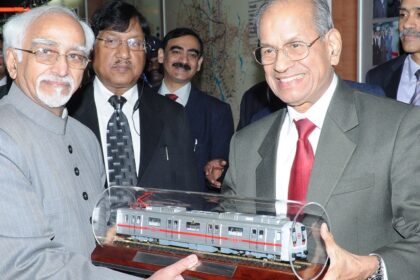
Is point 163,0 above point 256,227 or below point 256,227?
above

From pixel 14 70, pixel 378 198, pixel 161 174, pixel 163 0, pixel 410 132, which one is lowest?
pixel 161 174

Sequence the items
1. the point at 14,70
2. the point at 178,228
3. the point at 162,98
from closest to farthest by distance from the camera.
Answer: the point at 178,228 < the point at 14,70 < the point at 162,98

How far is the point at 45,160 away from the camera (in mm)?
1994

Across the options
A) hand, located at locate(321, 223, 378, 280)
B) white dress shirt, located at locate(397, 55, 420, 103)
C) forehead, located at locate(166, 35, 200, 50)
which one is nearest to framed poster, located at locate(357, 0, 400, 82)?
white dress shirt, located at locate(397, 55, 420, 103)

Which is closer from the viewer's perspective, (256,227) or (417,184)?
(256,227)

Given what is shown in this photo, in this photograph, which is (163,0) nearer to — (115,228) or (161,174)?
(161,174)

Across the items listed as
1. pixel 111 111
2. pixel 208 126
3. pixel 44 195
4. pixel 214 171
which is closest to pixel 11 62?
pixel 44 195

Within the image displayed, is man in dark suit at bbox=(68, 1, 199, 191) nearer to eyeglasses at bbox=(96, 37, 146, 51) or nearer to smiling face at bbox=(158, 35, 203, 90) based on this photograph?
eyeglasses at bbox=(96, 37, 146, 51)

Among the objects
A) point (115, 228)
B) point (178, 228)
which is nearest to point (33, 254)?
point (115, 228)

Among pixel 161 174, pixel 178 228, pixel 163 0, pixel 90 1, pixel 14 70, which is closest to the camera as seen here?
pixel 178 228

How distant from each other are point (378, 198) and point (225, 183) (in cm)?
64

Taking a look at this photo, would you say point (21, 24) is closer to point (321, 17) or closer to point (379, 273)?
point (321, 17)

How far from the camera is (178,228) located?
1.69m

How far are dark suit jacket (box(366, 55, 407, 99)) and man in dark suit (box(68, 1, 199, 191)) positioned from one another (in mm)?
1334
